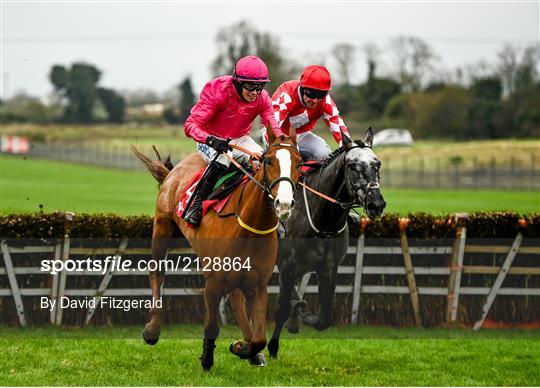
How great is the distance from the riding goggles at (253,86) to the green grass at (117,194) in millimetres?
15821

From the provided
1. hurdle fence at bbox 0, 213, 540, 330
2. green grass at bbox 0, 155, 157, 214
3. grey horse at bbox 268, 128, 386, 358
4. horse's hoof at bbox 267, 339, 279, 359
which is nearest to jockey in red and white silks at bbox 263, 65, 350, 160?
grey horse at bbox 268, 128, 386, 358

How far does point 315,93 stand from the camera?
7535mm

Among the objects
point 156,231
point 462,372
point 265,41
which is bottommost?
point 462,372

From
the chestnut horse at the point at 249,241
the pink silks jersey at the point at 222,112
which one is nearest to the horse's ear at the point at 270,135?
the chestnut horse at the point at 249,241

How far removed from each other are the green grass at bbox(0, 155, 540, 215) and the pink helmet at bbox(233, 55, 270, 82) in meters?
16.0

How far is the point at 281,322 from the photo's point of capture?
8.02 meters

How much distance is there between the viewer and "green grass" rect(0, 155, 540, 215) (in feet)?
84.7

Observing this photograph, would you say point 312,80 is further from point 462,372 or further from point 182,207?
point 462,372

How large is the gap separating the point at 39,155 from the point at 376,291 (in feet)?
141

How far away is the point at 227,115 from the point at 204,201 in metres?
0.75

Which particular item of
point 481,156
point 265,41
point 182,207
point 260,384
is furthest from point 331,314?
point 481,156

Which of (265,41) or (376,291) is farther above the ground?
(265,41)

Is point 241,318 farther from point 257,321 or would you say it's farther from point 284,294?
point 284,294

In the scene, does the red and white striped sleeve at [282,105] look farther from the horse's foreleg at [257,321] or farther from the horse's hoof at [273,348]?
the horse's hoof at [273,348]
